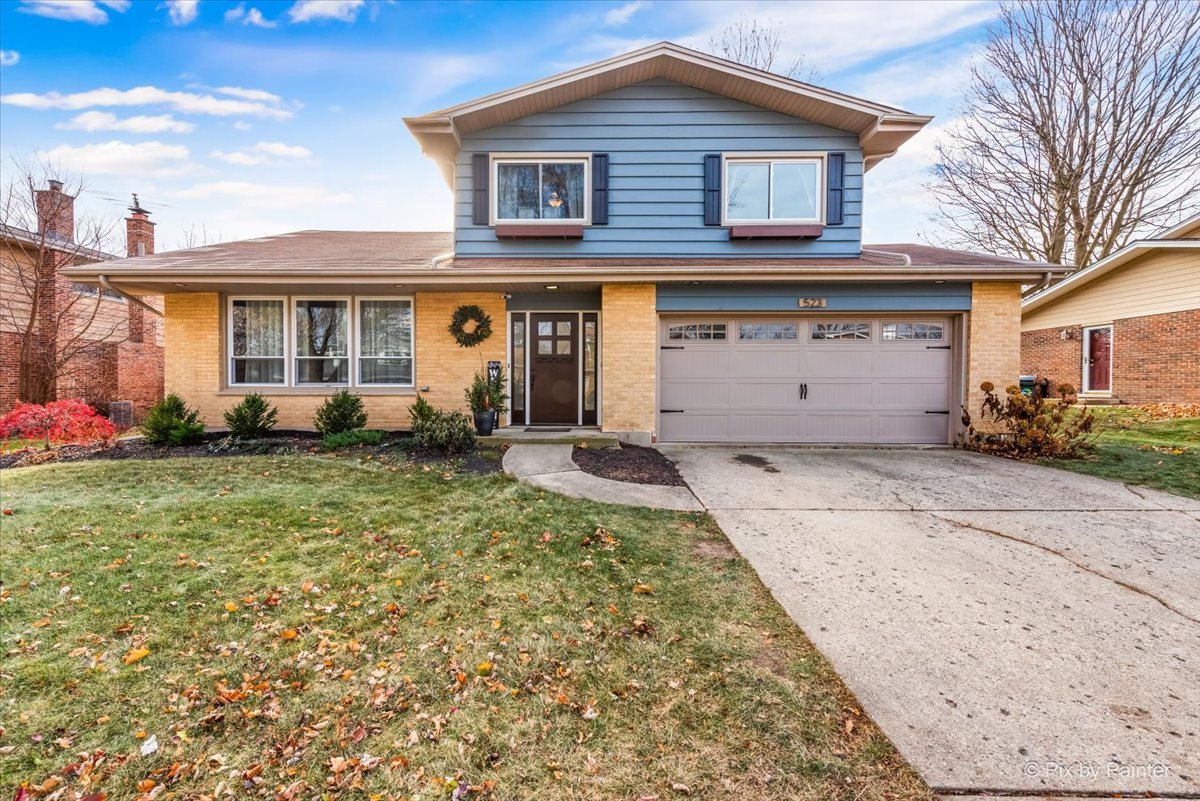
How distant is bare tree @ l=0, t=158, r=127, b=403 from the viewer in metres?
12.1

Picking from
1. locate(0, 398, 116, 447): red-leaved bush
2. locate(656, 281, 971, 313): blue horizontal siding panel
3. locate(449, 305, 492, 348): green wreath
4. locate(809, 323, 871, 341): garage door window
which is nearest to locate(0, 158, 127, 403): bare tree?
locate(0, 398, 116, 447): red-leaved bush

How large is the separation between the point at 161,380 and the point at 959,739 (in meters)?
20.3

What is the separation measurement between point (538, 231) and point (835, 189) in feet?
17.0

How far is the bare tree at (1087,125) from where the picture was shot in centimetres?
1573

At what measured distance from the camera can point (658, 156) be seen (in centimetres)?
920

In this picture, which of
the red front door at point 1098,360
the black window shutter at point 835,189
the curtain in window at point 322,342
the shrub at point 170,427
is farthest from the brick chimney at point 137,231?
the red front door at point 1098,360

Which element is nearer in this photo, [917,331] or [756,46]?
[917,331]

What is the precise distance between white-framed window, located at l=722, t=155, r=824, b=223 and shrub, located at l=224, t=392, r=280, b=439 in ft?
27.5

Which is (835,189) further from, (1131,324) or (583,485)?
(1131,324)

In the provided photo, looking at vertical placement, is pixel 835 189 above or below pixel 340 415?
above

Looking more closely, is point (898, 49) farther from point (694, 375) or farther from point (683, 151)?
point (694, 375)

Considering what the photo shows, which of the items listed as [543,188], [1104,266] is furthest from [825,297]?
[1104,266]

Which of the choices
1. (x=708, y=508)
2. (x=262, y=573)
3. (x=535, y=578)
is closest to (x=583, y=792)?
(x=535, y=578)

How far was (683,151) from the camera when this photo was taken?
9203mm
